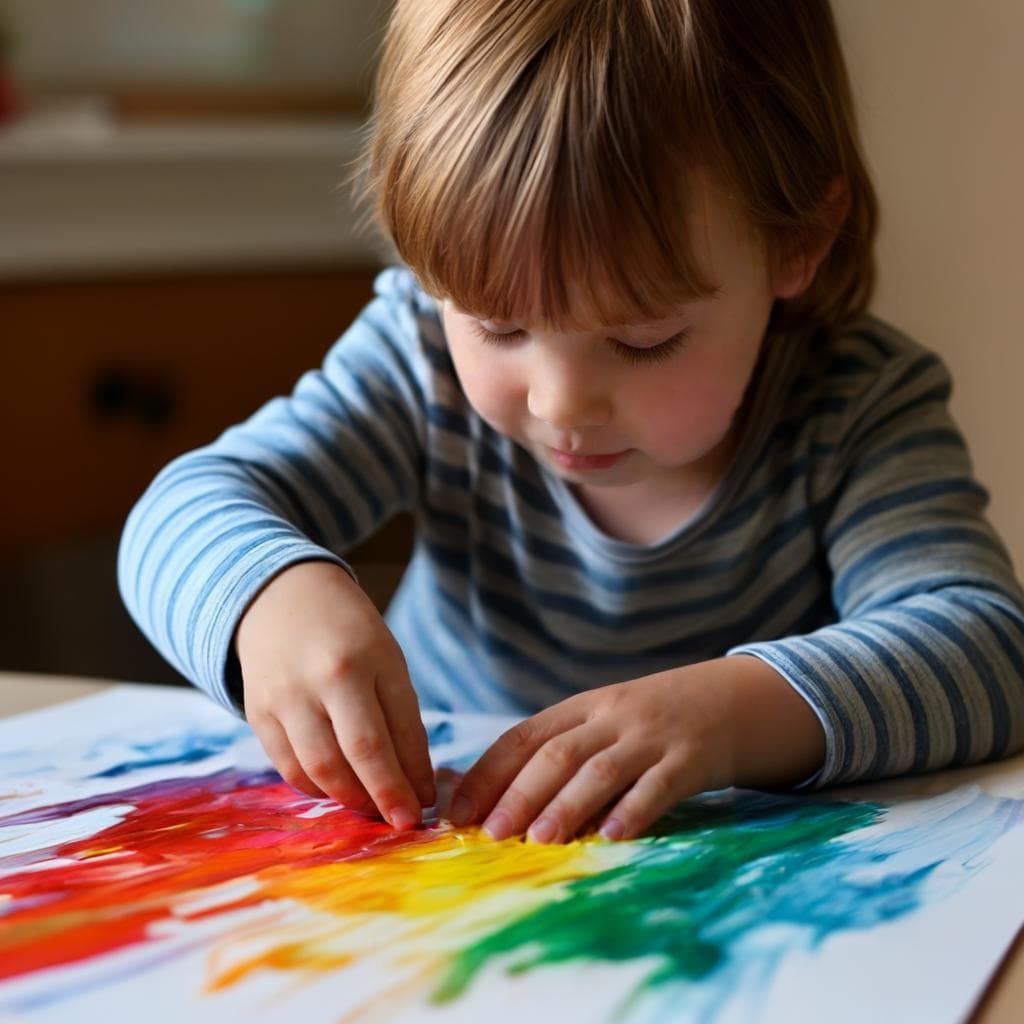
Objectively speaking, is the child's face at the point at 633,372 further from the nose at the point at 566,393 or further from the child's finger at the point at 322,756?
the child's finger at the point at 322,756

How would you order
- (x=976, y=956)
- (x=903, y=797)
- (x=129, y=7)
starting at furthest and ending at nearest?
(x=129, y=7) → (x=903, y=797) → (x=976, y=956)

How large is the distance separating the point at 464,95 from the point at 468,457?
0.27 meters

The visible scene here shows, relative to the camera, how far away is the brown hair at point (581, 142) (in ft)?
1.82

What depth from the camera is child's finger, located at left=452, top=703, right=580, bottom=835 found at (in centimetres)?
53

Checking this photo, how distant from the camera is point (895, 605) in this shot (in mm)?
Answer: 641

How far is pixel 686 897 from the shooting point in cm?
45

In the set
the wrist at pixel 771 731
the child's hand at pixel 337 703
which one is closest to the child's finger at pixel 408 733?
the child's hand at pixel 337 703

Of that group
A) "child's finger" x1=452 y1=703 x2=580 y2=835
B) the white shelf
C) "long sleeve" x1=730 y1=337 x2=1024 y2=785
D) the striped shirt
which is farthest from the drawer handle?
"child's finger" x1=452 y1=703 x2=580 y2=835

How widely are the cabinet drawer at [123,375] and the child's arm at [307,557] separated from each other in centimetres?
72

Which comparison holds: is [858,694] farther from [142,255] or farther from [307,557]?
[142,255]

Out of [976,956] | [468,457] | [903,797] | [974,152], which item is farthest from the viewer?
[974,152]

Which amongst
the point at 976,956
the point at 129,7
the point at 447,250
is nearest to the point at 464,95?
the point at 447,250

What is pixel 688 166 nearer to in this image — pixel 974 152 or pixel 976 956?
pixel 976 956

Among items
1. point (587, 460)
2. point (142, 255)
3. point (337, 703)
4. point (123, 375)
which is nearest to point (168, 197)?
point (142, 255)
